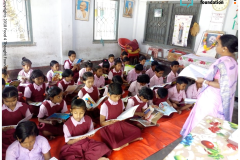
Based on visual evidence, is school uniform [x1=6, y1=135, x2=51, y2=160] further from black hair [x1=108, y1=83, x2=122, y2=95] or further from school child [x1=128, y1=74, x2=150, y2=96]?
school child [x1=128, y1=74, x2=150, y2=96]

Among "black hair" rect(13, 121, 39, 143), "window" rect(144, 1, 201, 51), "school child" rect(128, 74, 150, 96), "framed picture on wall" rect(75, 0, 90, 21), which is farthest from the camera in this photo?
"window" rect(144, 1, 201, 51)

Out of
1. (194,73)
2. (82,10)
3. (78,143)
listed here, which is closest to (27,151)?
(78,143)

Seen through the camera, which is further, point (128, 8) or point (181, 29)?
point (128, 8)

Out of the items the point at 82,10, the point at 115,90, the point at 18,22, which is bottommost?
the point at 115,90

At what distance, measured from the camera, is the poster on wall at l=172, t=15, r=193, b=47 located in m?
5.26

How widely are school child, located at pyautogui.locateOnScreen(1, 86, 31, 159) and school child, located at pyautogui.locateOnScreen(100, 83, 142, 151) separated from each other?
2.92 ft

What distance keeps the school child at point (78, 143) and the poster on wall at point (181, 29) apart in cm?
454

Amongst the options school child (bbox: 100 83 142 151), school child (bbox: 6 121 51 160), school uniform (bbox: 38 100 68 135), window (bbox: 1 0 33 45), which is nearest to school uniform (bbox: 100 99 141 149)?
school child (bbox: 100 83 142 151)

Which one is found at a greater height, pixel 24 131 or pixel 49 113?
pixel 24 131

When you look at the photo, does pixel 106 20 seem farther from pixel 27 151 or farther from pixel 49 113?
pixel 27 151

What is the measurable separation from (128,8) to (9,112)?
5.37m

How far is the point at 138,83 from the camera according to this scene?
3.21 meters

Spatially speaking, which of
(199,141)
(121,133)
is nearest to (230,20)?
(121,133)

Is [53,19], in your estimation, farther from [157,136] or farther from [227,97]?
[227,97]
